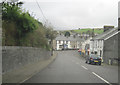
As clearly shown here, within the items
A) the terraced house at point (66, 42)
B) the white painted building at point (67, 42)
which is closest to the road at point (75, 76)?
the terraced house at point (66, 42)

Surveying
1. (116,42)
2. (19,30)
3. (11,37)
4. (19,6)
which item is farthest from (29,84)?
(116,42)

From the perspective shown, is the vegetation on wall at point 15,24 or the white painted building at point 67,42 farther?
the white painted building at point 67,42

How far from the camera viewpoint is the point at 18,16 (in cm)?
1680

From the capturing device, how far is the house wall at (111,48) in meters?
35.7

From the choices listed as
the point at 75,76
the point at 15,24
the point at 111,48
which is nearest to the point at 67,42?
the point at 111,48

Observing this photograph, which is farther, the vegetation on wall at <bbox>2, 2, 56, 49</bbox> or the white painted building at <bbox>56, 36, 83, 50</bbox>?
the white painted building at <bbox>56, 36, 83, 50</bbox>

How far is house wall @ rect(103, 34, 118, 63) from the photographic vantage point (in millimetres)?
35725

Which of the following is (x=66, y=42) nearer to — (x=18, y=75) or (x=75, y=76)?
(x=75, y=76)

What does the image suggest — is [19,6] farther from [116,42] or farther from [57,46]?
[57,46]

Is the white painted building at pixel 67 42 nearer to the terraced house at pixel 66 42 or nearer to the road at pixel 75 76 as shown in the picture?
the terraced house at pixel 66 42

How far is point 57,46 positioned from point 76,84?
101 meters

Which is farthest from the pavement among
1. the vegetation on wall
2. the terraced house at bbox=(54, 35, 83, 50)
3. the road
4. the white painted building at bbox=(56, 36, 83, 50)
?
the white painted building at bbox=(56, 36, 83, 50)

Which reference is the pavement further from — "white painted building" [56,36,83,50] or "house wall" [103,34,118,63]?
"white painted building" [56,36,83,50]

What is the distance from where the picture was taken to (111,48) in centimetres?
3725
